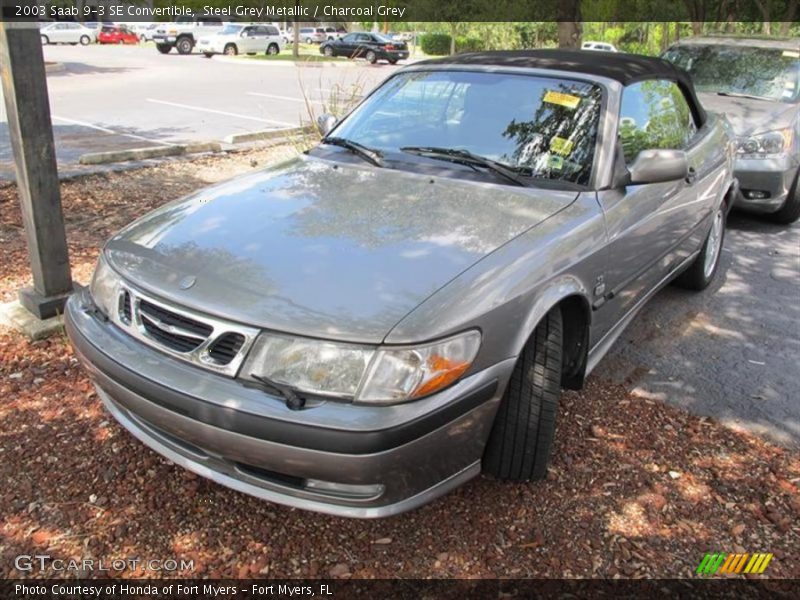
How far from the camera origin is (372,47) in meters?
34.3

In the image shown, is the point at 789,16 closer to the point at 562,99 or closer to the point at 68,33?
the point at 562,99

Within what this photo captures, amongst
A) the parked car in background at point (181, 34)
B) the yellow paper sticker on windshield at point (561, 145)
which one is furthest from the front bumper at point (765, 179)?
the parked car in background at point (181, 34)

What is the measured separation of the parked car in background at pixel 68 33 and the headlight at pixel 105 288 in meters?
45.2

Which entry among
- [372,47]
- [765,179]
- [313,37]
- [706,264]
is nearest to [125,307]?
[706,264]

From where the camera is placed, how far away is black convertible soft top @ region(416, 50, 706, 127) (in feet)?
11.9

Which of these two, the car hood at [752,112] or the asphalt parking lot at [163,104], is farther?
the asphalt parking lot at [163,104]

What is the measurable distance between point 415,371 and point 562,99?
190 cm

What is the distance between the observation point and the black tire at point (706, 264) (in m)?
4.98

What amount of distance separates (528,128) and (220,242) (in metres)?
1.59

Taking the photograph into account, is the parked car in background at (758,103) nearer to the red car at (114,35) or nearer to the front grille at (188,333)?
the front grille at (188,333)

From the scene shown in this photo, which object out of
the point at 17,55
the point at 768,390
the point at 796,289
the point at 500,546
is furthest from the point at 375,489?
the point at 796,289

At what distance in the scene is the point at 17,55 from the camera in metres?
3.59

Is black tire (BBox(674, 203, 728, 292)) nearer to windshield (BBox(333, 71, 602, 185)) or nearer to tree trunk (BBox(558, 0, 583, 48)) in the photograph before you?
windshield (BBox(333, 71, 602, 185))

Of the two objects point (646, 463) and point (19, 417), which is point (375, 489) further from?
point (19, 417)
